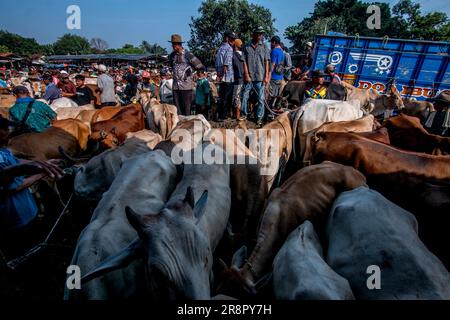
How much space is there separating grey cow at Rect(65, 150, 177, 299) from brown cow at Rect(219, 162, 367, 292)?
100cm

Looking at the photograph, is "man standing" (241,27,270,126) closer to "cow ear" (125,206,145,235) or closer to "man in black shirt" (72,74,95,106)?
"cow ear" (125,206,145,235)

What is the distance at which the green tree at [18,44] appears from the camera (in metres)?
80.6

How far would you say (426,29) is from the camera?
3030 centimetres

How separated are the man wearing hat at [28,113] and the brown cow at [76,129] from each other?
0.24 m

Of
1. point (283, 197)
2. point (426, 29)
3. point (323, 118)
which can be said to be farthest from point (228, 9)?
point (283, 197)

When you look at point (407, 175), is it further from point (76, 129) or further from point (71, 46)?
point (71, 46)

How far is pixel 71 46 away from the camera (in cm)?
8119

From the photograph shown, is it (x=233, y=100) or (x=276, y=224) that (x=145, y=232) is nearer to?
(x=276, y=224)

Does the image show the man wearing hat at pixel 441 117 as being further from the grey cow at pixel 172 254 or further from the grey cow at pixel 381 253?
the grey cow at pixel 172 254

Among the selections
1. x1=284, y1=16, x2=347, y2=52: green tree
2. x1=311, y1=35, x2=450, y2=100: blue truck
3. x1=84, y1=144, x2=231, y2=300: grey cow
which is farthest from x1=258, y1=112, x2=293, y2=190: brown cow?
x1=284, y1=16, x2=347, y2=52: green tree

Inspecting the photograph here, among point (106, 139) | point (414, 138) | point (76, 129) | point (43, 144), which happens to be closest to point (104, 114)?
point (76, 129)

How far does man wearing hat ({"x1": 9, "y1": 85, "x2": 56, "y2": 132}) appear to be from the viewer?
18.6 ft

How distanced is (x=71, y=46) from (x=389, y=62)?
306ft

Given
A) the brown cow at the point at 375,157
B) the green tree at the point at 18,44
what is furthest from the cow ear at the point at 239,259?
the green tree at the point at 18,44
